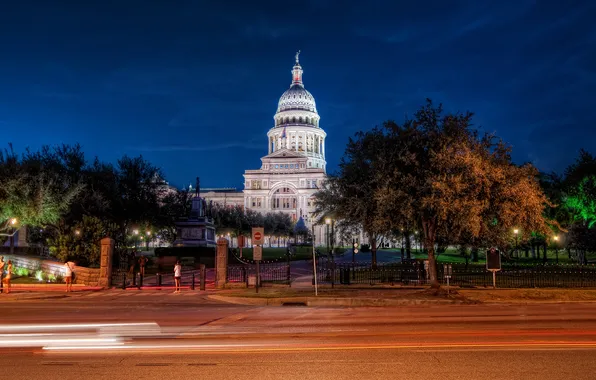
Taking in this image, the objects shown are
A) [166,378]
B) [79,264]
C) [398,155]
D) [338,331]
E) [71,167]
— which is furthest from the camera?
[71,167]

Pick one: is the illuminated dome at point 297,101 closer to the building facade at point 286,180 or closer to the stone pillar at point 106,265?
the building facade at point 286,180

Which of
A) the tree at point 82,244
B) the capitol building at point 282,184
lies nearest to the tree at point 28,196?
the tree at point 82,244

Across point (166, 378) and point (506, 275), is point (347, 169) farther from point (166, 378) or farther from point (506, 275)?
point (166, 378)

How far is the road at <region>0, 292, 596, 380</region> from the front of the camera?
29.9ft

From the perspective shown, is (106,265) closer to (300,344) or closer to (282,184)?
(300,344)

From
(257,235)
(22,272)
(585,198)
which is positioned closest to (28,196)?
(22,272)

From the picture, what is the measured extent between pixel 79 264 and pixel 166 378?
30740 mm

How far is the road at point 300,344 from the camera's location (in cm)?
911

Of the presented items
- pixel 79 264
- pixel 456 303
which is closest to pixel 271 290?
pixel 456 303

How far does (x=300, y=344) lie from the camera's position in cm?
1180

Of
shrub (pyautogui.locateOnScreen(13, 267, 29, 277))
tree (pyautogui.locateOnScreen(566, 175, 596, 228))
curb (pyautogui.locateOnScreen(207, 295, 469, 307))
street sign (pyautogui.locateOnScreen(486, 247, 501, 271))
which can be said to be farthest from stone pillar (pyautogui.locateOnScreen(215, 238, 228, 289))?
tree (pyautogui.locateOnScreen(566, 175, 596, 228))

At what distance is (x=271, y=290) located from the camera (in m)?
28.3

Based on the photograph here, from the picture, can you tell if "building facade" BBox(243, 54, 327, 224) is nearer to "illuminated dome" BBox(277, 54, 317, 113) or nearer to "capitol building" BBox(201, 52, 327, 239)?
"capitol building" BBox(201, 52, 327, 239)

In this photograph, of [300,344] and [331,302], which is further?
[331,302]
